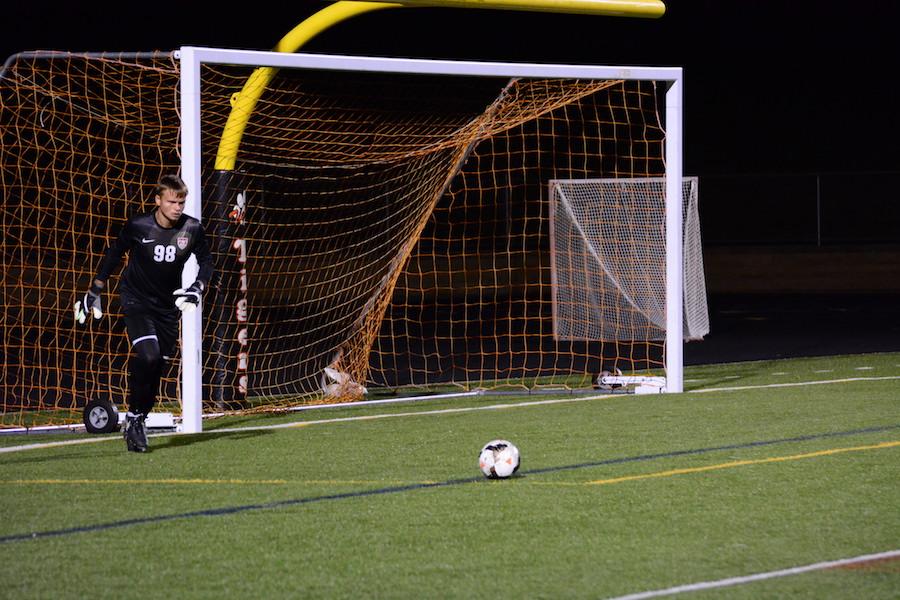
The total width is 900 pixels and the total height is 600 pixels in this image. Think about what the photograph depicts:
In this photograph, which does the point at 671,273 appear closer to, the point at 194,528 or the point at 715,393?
the point at 715,393

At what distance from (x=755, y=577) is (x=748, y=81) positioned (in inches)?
1169

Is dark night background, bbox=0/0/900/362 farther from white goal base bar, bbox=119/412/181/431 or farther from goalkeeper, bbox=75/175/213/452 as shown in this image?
goalkeeper, bbox=75/175/213/452

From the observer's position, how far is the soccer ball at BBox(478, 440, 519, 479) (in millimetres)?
6871

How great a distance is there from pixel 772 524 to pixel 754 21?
93.9 ft

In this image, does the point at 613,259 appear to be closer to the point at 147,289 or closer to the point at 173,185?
the point at 147,289

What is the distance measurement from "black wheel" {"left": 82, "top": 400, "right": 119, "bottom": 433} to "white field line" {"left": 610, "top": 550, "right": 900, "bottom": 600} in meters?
5.67

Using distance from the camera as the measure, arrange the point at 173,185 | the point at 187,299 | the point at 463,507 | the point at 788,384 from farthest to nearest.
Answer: the point at 788,384 < the point at 187,299 < the point at 173,185 < the point at 463,507

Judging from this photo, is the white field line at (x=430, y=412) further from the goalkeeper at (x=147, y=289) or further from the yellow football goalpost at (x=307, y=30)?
the yellow football goalpost at (x=307, y=30)

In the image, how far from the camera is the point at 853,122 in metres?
32.2

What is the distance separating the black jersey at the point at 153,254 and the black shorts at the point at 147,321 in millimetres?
32

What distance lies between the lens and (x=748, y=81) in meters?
33.0

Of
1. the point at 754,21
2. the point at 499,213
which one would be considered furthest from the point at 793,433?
the point at 754,21

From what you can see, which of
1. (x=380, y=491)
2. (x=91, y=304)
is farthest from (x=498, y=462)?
(x=91, y=304)

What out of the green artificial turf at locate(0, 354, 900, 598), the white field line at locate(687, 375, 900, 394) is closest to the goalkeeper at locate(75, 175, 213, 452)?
the green artificial turf at locate(0, 354, 900, 598)
